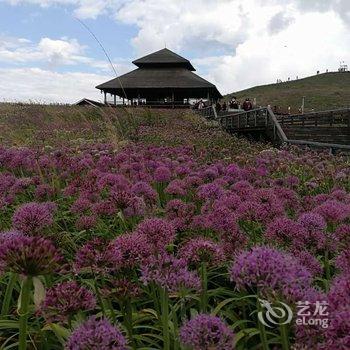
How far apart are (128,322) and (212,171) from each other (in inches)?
130

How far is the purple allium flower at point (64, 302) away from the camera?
179 centimetres

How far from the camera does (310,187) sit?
555cm

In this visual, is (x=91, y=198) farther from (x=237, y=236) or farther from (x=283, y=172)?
(x=283, y=172)

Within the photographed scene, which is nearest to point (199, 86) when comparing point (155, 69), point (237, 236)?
point (155, 69)

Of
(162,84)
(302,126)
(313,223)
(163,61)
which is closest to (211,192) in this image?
(313,223)

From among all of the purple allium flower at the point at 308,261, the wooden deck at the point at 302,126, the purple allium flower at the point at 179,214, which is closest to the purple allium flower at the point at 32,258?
the purple allium flower at the point at 308,261

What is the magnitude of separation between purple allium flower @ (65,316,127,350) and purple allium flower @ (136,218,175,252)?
0.76 m

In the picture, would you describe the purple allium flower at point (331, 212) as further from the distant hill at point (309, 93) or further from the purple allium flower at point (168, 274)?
the distant hill at point (309, 93)

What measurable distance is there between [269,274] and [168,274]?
1.71 ft

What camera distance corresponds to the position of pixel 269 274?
5.26 feet

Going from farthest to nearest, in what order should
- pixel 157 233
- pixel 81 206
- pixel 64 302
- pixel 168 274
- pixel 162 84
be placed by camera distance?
1. pixel 162 84
2. pixel 81 206
3. pixel 157 233
4. pixel 168 274
5. pixel 64 302

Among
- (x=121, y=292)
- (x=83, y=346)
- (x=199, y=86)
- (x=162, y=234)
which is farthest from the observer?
(x=199, y=86)

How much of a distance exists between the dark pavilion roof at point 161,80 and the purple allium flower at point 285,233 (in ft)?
164

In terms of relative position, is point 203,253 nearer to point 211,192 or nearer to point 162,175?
point 211,192
